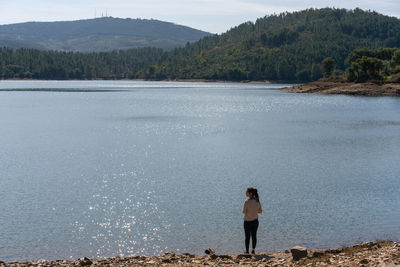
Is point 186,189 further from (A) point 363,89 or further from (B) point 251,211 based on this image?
(A) point 363,89

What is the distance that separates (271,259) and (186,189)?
54.7 ft

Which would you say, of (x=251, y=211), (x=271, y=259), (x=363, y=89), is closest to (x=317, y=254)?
(x=271, y=259)

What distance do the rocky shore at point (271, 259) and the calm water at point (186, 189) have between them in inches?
78.5

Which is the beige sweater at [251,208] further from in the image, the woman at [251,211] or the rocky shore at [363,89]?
the rocky shore at [363,89]

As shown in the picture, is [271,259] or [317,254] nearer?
[271,259]

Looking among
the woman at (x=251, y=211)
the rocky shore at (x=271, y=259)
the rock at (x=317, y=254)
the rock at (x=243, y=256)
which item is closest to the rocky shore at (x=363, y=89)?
the rocky shore at (x=271, y=259)

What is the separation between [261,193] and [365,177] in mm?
11502

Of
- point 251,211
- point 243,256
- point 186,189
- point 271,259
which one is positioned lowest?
point 186,189

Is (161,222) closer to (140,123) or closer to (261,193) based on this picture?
(261,193)

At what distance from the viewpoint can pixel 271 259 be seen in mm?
20859

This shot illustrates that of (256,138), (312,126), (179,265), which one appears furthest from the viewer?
(312,126)

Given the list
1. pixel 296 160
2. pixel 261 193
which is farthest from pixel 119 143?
pixel 261 193

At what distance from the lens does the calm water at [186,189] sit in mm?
25453

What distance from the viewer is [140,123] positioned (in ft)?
298
